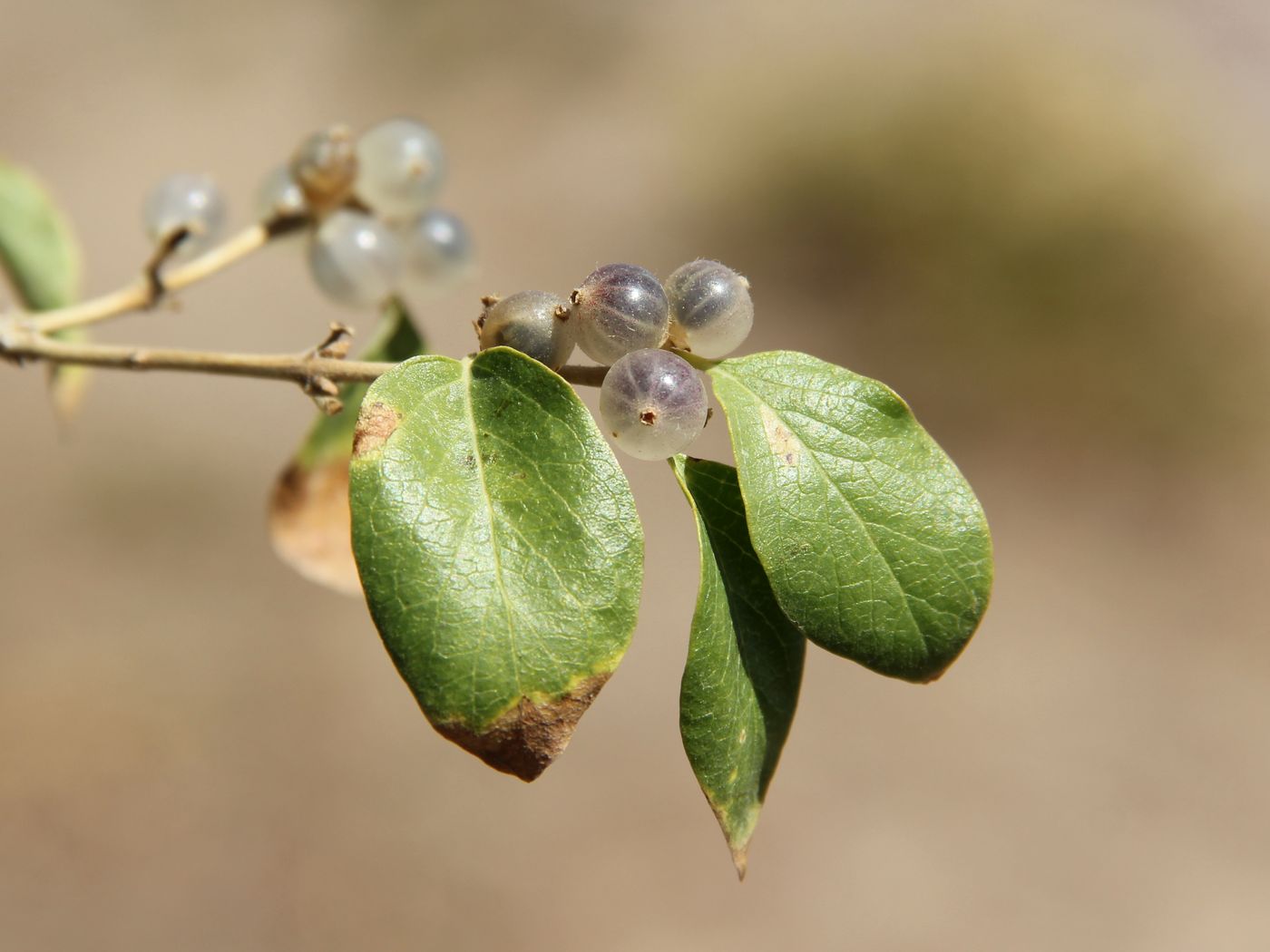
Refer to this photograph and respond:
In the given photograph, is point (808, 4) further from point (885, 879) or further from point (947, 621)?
point (947, 621)

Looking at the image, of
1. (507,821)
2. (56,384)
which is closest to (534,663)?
(56,384)

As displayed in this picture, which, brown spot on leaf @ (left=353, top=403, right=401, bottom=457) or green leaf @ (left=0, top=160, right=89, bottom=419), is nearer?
brown spot on leaf @ (left=353, top=403, right=401, bottom=457)

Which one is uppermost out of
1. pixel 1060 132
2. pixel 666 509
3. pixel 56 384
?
pixel 1060 132

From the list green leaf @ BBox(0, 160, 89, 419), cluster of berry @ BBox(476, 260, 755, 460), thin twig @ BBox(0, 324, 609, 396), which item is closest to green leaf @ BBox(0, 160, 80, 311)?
green leaf @ BBox(0, 160, 89, 419)

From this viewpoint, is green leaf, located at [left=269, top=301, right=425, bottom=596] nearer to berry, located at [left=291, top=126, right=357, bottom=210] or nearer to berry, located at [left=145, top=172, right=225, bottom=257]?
berry, located at [left=291, top=126, right=357, bottom=210]

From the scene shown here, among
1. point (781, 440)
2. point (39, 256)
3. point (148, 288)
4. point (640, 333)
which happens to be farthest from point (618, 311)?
point (39, 256)

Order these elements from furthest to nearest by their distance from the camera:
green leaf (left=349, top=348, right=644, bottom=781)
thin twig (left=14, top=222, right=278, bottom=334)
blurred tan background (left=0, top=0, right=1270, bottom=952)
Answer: blurred tan background (left=0, top=0, right=1270, bottom=952) → thin twig (left=14, top=222, right=278, bottom=334) → green leaf (left=349, top=348, right=644, bottom=781)

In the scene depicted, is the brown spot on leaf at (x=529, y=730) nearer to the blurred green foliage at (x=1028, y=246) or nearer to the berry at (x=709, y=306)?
the berry at (x=709, y=306)
